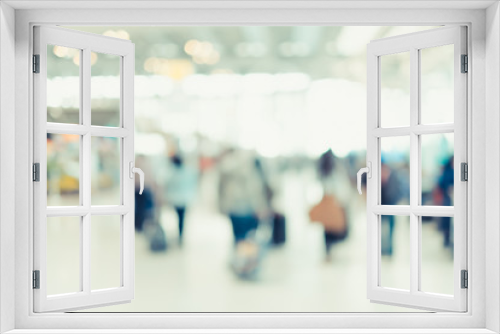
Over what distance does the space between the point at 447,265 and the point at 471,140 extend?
7.60 ft

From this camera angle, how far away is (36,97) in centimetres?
252

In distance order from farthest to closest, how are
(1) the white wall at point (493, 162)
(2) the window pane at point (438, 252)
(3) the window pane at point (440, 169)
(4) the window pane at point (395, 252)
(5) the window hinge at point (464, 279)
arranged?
(4) the window pane at point (395, 252)
(2) the window pane at point (438, 252)
(3) the window pane at point (440, 169)
(5) the window hinge at point (464, 279)
(1) the white wall at point (493, 162)

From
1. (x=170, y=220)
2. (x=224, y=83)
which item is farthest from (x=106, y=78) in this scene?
(x=170, y=220)

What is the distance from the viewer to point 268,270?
503cm

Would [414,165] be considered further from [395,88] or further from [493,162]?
[395,88]

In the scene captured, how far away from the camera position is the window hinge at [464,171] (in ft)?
8.22

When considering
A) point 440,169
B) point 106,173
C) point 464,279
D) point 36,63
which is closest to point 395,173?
point 440,169

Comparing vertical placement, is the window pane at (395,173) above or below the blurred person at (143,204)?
above

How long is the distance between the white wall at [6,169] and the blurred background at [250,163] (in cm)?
246

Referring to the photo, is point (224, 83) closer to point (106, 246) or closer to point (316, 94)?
point (316, 94)

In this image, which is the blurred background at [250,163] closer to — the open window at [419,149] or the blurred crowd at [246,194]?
the blurred crowd at [246,194]

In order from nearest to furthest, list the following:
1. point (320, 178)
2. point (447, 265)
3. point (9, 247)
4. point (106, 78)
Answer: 1. point (9, 247)
2. point (447, 265)
3. point (106, 78)
4. point (320, 178)

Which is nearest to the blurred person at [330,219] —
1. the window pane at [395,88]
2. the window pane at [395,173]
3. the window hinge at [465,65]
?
the window pane at [395,173]

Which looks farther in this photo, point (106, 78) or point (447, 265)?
point (106, 78)
